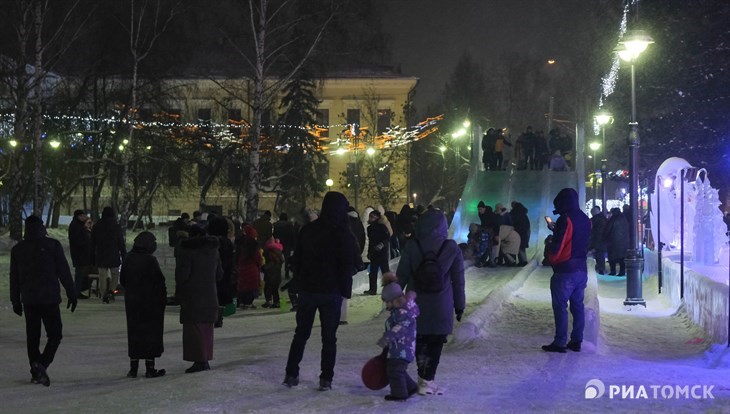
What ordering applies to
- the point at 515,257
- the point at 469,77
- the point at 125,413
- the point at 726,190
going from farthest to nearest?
the point at 469,77 < the point at 726,190 < the point at 515,257 < the point at 125,413

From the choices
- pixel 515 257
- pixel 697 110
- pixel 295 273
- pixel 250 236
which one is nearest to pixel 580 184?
pixel 697 110

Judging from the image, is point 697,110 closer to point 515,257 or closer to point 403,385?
point 515,257

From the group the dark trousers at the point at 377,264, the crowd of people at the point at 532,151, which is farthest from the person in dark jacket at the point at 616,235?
the crowd of people at the point at 532,151

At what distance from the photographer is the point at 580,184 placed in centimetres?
3612

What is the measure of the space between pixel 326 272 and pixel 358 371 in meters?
1.62

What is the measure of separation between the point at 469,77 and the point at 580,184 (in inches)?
2278

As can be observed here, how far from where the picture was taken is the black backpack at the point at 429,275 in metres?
8.82

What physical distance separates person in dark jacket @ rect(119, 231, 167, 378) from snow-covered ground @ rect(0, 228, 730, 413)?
38 centimetres

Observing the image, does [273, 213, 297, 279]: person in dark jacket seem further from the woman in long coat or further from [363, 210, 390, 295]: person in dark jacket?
the woman in long coat

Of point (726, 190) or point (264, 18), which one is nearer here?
point (264, 18)

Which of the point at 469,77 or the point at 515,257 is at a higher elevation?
the point at 469,77

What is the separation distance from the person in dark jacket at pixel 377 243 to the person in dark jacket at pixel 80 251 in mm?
5514

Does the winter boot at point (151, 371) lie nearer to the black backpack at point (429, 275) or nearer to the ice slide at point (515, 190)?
the black backpack at point (429, 275)

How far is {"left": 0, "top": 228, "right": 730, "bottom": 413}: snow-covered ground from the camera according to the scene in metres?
8.59
